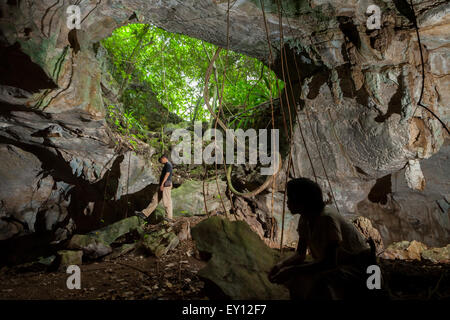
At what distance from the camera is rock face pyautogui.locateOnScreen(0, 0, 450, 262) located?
4.29 metres

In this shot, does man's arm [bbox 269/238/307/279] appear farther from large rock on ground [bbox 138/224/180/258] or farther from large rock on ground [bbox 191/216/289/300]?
large rock on ground [bbox 138/224/180/258]

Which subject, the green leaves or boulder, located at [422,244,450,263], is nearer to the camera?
boulder, located at [422,244,450,263]

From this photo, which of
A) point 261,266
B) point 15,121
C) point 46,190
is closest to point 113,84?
point 15,121

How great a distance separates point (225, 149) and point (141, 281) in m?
5.86

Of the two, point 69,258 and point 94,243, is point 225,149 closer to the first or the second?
point 94,243

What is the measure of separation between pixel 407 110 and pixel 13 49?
7.54 metres

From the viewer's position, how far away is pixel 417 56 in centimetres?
489

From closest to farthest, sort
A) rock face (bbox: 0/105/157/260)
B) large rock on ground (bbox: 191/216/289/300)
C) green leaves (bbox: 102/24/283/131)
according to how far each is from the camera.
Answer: large rock on ground (bbox: 191/216/289/300) → rock face (bbox: 0/105/157/260) → green leaves (bbox: 102/24/283/131)

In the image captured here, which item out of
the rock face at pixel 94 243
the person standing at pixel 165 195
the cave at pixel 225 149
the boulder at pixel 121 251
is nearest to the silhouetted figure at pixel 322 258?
the cave at pixel 225 149

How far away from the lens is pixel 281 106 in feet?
10.1

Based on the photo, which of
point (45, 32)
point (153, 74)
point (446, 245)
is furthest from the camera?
point (153, 74)

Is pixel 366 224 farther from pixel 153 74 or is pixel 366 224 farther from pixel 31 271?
pixel 153 74

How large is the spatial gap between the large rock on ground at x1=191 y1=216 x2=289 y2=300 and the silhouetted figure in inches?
19.6

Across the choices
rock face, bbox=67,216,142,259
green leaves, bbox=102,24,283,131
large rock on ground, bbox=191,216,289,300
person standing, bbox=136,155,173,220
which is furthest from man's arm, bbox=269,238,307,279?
green leaves, bbox=102,24,283,131
